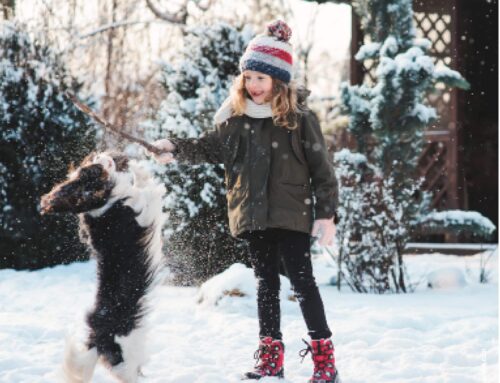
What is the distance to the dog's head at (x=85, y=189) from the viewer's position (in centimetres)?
261

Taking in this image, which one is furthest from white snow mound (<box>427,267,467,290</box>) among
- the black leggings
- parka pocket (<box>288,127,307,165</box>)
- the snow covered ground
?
parka pocket (<box>288,127,307,165</box>)

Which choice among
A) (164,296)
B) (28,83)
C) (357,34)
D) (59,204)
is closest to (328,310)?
(164,296)

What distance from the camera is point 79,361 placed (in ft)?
8.91

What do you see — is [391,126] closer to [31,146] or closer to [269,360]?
[31,146]

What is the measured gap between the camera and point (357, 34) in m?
11.6

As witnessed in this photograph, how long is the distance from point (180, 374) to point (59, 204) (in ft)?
3.78

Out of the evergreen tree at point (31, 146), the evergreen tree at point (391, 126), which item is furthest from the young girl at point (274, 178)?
the evergreen tree at point (31, 146)

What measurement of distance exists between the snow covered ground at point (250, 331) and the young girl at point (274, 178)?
341 millimetres

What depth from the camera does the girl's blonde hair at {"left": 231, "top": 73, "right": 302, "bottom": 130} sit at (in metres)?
3.17

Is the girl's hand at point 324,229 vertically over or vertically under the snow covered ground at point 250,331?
over

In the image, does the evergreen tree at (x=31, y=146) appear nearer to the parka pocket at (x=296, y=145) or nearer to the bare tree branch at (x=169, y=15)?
the parka pocket at (x=296, y=145)

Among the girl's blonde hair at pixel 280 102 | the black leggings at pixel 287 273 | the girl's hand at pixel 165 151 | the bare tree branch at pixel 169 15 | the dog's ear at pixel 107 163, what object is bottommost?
the black leggings at pixel 287 273

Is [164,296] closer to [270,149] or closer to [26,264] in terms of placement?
[26,264]

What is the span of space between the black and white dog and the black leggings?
706 millimetres
